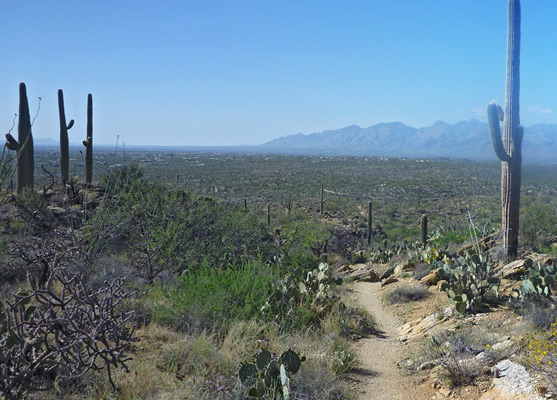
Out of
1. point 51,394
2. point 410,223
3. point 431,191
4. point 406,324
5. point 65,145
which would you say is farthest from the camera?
point 431,191

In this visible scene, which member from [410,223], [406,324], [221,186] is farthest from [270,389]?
[221,186]

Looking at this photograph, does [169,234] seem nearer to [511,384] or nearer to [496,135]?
[511,384]

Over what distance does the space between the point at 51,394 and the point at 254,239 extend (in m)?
7.36

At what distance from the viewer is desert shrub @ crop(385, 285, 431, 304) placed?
8328 mm

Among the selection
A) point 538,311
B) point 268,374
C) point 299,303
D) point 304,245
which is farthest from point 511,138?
point 268,374

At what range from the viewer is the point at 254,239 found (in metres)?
11.0


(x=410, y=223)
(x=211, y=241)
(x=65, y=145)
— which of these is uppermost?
(x=65, y=145)

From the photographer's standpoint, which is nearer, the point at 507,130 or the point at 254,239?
the point at 507,130

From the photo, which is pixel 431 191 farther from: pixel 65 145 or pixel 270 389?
pixel 270 389

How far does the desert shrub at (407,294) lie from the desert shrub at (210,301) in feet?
9.46

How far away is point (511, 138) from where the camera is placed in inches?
386

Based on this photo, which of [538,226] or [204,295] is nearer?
[204,295]

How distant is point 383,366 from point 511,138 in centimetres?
644

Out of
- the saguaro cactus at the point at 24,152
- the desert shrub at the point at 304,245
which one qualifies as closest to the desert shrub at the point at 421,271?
the desert shrub at the point at 304,245
